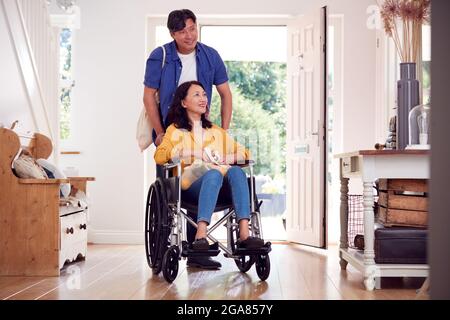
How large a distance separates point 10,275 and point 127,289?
0.82 meters

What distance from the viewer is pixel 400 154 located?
3201mm

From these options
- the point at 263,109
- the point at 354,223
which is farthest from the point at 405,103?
the point at 263,109

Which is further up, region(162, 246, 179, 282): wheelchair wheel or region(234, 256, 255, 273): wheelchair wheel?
region(162, 246, 179, 282): wheelchair wheel

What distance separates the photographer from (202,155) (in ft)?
11.7

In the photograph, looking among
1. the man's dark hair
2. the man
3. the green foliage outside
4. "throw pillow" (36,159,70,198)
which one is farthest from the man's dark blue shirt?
the green foliage outside

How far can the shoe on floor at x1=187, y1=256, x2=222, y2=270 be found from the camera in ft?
13.2

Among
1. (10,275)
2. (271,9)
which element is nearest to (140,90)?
(271,9)

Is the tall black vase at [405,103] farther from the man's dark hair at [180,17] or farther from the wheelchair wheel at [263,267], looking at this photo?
the man's dark hair at [180,17]

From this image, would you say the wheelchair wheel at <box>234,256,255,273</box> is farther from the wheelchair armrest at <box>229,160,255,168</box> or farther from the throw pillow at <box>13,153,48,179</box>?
the throw pillow at <box>13,153,48,179</box>

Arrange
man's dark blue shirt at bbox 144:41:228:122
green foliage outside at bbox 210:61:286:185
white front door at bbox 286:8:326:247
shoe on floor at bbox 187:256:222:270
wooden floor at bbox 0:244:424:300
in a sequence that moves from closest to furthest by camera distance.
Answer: wooden floor at bbox 0:244:424:300
man's dark blue shirt at bbox 144:41:228:122
shoe on floor at bbox 187:256:222:270
white front door at bbox 286:8:326:247
green foliage outside at bbox 210:61:286:185

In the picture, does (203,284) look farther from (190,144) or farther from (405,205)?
(405,205)

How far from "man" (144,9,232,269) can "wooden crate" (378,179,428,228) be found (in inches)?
43.3

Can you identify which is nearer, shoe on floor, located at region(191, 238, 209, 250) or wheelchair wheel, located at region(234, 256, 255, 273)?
shoe on floor, located at region(191, 238, 209, 250)

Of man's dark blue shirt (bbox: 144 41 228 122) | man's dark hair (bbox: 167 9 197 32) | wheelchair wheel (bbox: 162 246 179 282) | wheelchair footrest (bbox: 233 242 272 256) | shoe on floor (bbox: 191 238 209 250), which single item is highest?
man's dark hair (bbox: 167 9 197 32)
